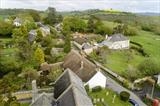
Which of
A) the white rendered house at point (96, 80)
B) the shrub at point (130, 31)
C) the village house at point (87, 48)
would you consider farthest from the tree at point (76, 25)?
the white rendered house at point (96, 80)

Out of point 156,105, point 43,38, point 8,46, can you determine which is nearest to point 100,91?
point 156,105

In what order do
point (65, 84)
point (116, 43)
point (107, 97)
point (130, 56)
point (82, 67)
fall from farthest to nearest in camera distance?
point (116, 43) → point (130, 56) → point (82, 67) → point (107, 97) → point (65, 84)

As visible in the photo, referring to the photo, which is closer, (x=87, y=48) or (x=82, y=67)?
(x=82, y=67)

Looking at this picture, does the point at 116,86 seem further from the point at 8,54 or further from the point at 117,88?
the point at 8,54

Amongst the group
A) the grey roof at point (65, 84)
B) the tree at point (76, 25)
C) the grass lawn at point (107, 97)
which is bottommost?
the grass lawn at point (107, 97)

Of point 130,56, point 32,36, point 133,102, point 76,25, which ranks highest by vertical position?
point 76,25

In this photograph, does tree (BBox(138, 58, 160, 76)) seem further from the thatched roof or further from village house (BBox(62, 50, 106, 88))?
the thatched roof

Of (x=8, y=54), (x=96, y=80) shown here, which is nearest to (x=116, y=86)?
(x=96, y=80)

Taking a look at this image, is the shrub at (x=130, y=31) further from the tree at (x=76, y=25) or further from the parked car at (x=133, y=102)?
the parked car at (x=133, y=102)

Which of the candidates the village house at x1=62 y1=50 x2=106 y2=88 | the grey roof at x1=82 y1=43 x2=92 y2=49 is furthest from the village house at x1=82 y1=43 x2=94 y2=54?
the village house at x1=62 y1=50 x2=106 y2=88

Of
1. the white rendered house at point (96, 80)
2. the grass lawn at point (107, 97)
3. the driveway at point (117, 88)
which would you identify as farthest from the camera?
the white rendered house at point (96, 80)

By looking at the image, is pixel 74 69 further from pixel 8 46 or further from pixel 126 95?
pixel 8 46
